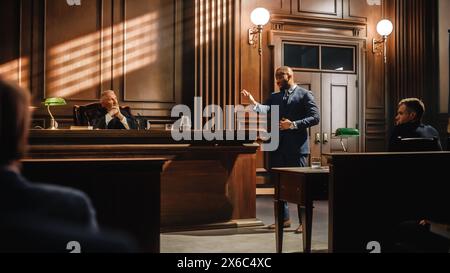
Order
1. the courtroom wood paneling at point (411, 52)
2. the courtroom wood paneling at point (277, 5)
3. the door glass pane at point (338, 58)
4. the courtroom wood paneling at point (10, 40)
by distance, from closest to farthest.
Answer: the courtroom wood paneling at point (10, 40) → the courtroom wood paneling at point (277, 5) → the door glass pane at point (338, 58) → the courtroom wood paneling at point (411, 52)

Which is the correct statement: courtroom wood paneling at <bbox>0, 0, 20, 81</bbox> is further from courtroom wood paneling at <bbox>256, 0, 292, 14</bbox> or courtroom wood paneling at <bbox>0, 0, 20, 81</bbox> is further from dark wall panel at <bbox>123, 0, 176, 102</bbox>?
courtroom wood paneling at <bbox>256, 0, 292, 14</bbox>

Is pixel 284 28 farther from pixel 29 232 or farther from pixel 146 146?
pixel 29 232

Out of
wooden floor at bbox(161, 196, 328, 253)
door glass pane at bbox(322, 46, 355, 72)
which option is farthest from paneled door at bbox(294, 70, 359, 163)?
wooden floor at bbox(161, 196, 328, 253)

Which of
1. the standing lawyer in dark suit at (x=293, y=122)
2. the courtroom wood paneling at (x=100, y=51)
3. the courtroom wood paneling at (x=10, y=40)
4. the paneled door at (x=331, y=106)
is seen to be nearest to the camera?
the standing lawyer in dark suit at (x=293, y=122)

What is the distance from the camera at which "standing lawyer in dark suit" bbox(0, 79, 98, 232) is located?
33.8 inches

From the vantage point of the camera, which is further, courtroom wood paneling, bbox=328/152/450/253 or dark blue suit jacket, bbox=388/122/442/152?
dark blue suit jacket, bbox=388/122/442/152

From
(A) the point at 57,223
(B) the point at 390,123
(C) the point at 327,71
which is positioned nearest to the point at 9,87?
(A) the point at 57,223

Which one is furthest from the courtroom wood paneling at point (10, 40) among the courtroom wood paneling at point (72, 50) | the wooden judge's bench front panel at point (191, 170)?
the wooden judge's bench front panel at point (191, 170)

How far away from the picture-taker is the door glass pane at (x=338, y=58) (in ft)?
21.9

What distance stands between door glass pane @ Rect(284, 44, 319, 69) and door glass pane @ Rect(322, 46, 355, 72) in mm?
141

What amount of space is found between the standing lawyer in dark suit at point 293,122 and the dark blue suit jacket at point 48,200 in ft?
9.66

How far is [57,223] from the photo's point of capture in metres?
0.89

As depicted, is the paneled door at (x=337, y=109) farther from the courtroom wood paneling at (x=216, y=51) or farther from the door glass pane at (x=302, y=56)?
the courtroom wood paneling at (x=216, y=51)

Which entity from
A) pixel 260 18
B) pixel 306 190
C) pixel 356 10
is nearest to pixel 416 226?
pixel 306 190
